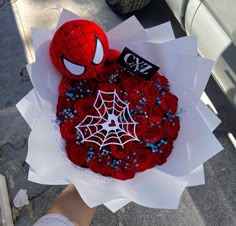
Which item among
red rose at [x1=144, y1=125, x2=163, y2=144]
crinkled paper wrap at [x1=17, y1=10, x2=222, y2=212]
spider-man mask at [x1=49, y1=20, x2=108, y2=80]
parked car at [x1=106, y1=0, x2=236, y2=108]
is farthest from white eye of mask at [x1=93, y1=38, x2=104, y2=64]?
parked car at [x1=106, y1=0, x2=236, y2=108]

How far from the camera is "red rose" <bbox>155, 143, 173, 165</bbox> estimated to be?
2.78 feet

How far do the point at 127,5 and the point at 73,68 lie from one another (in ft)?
3.79

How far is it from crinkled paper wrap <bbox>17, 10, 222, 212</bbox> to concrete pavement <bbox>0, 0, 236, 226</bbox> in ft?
1.97

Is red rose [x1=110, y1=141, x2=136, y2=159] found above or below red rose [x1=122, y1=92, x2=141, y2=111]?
below

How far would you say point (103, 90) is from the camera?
33.3 inches

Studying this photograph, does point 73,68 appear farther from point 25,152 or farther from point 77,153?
point 25,152

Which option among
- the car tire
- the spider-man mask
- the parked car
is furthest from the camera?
the car tire

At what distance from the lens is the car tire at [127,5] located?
72.1 inches

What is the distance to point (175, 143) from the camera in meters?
0.88

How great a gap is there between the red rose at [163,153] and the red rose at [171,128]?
0.03 meters

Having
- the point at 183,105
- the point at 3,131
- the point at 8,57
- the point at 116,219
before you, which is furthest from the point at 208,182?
the point at 8,57

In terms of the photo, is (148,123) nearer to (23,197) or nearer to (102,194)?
(102,194)

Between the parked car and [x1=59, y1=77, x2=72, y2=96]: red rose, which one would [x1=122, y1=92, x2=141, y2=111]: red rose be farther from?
the parked car

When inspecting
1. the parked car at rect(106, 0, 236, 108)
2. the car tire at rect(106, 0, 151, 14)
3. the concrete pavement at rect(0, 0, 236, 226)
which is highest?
the parked car at rect(106, 0, 236, 108)
